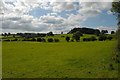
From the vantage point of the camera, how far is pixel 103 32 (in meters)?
131

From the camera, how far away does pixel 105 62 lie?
122 feet

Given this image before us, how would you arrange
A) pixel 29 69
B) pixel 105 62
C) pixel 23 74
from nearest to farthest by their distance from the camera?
pixel 23 74 → pixel 29 69 → pixel 105 62

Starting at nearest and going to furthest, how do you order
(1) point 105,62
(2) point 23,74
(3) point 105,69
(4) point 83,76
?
(4) point 83,76
(2) point 23,74
(3) point 105,69
(1) point 105,62

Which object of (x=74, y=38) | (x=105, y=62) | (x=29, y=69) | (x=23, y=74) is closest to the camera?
(x=23, y=74)

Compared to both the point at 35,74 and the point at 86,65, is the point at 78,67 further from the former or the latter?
the point at 35,74

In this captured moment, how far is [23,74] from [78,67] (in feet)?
27.1

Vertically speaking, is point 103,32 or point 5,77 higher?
point 103,32

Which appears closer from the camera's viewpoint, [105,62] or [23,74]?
[23,74]

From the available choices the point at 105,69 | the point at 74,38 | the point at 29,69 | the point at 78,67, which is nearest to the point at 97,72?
the point at 105,69

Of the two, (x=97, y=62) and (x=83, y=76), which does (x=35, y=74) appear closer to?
(x=83, y=76)

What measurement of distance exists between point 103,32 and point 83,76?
106m

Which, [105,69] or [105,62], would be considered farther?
[105,62]

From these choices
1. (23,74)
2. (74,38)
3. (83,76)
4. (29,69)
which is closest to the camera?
(83,76)

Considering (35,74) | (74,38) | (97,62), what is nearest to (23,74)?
(35,74)
